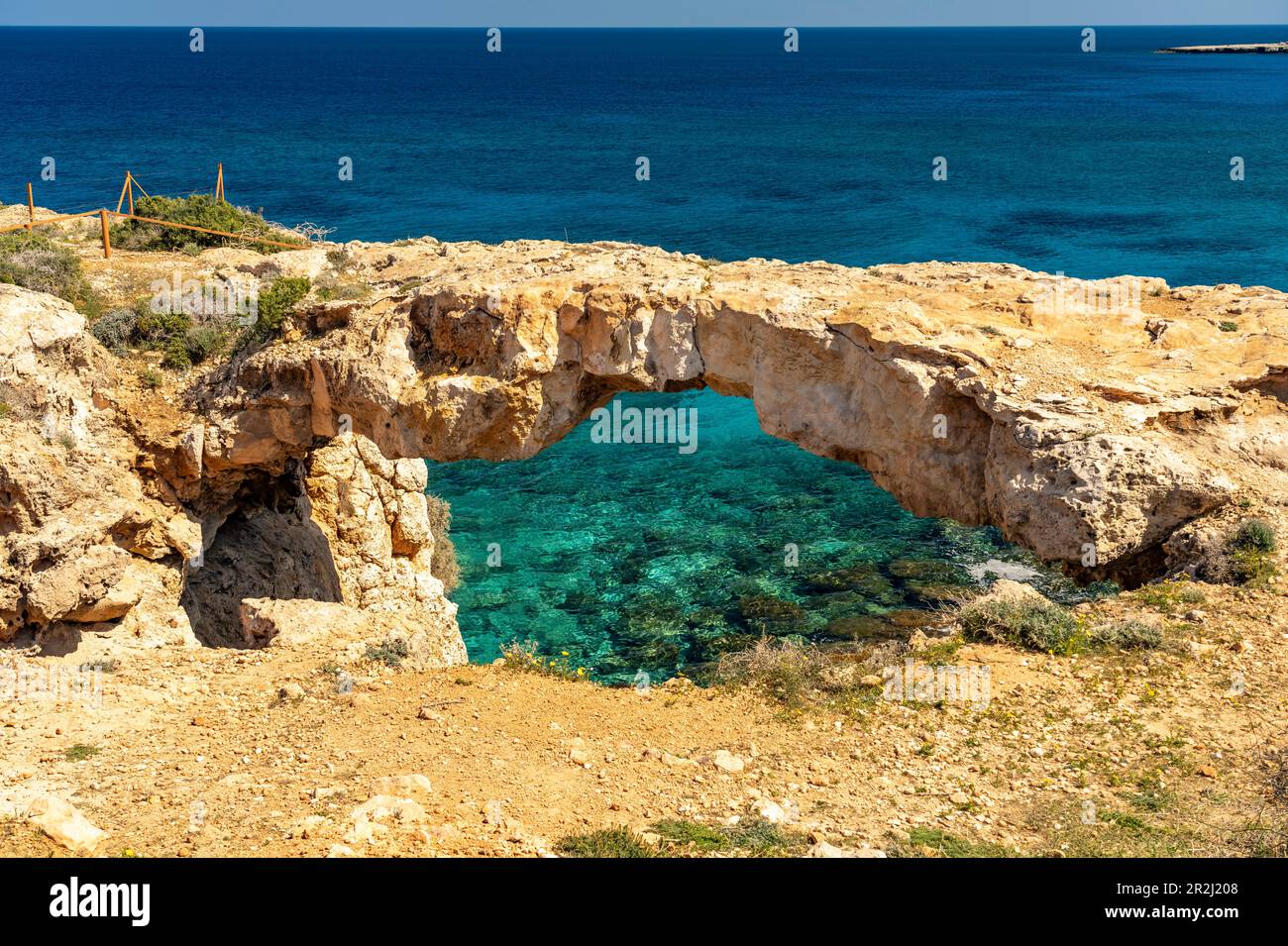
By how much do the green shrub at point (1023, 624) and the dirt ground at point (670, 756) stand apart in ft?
0.68

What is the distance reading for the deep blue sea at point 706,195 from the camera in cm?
2255

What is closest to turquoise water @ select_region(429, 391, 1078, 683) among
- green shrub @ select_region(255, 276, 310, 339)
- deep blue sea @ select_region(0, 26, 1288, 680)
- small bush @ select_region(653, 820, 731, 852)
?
deep blue sea @ select_region(0, 26, 1288, 680)

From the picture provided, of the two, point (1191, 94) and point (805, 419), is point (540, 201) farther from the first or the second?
point (1191, 94)

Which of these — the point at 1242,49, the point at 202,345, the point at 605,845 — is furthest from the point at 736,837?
the point at 1242,49

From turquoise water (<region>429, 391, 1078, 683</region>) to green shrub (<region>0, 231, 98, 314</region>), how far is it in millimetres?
9126

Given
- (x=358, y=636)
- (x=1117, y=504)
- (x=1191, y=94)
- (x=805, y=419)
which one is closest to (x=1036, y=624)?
(x=1117, y=504)

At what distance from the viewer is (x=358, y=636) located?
13.1m

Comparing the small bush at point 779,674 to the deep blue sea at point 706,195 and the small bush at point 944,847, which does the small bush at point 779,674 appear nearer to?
the small bush at point 944,847

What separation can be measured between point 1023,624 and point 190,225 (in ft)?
55.9

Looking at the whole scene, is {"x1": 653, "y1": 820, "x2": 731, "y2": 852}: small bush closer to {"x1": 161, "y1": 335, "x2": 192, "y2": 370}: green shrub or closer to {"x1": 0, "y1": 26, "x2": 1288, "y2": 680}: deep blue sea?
{"x1": 0, "y1": 26, "x2": 1288, "y2": 680}: deep blue sea

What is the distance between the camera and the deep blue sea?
74.0 feet

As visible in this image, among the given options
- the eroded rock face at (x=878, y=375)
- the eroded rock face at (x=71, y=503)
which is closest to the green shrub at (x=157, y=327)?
the eroded rock face at (x=71, y=503)

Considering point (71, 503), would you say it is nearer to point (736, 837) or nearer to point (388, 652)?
point (388, 652)

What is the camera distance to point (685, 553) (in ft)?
77.3
